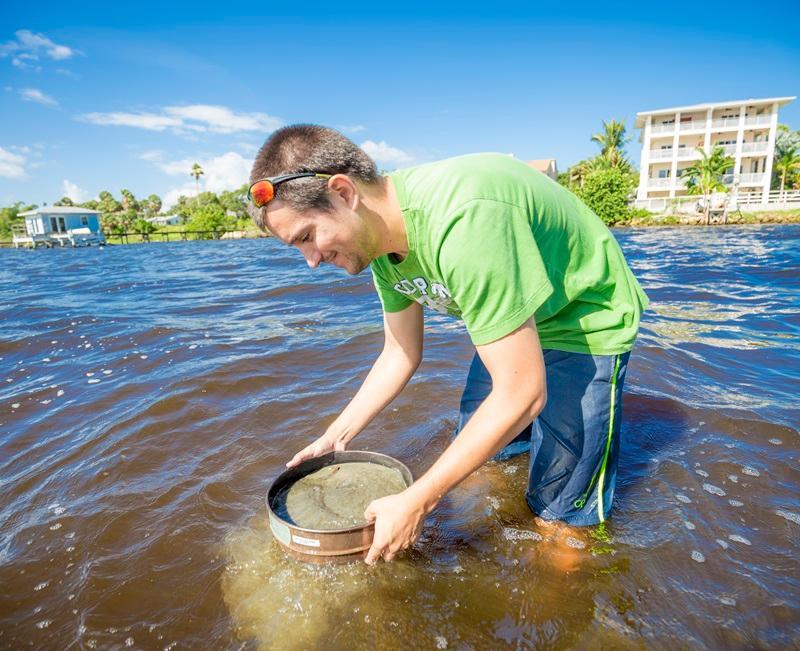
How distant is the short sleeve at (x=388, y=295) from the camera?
6.46 feet

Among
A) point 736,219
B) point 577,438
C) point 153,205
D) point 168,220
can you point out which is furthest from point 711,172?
point 153,205

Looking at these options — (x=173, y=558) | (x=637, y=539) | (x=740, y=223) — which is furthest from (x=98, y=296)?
(x=740, y=223)

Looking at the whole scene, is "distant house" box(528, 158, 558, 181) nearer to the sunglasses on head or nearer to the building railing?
the building railing

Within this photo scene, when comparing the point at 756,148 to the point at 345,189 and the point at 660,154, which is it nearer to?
the point at 660,154

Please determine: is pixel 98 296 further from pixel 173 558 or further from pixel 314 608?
pixel 314 608

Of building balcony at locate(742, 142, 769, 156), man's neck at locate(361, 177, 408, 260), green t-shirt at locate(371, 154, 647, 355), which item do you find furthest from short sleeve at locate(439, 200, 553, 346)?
building balcony at locate(742, 142, 769, 156)

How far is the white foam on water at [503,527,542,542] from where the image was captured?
85.2 inches

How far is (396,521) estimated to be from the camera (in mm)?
1467

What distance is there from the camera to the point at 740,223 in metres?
30.5

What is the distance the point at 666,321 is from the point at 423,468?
4.70 m

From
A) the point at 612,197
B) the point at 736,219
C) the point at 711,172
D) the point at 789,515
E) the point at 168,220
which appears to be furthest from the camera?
the point at 168,220

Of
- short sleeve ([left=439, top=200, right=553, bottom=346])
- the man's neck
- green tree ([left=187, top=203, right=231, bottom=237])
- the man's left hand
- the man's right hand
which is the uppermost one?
green tree ([left=187, top=203, right=231, bottom=237])

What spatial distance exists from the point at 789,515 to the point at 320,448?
2.30 meters

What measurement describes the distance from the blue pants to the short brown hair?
3.67 feet
